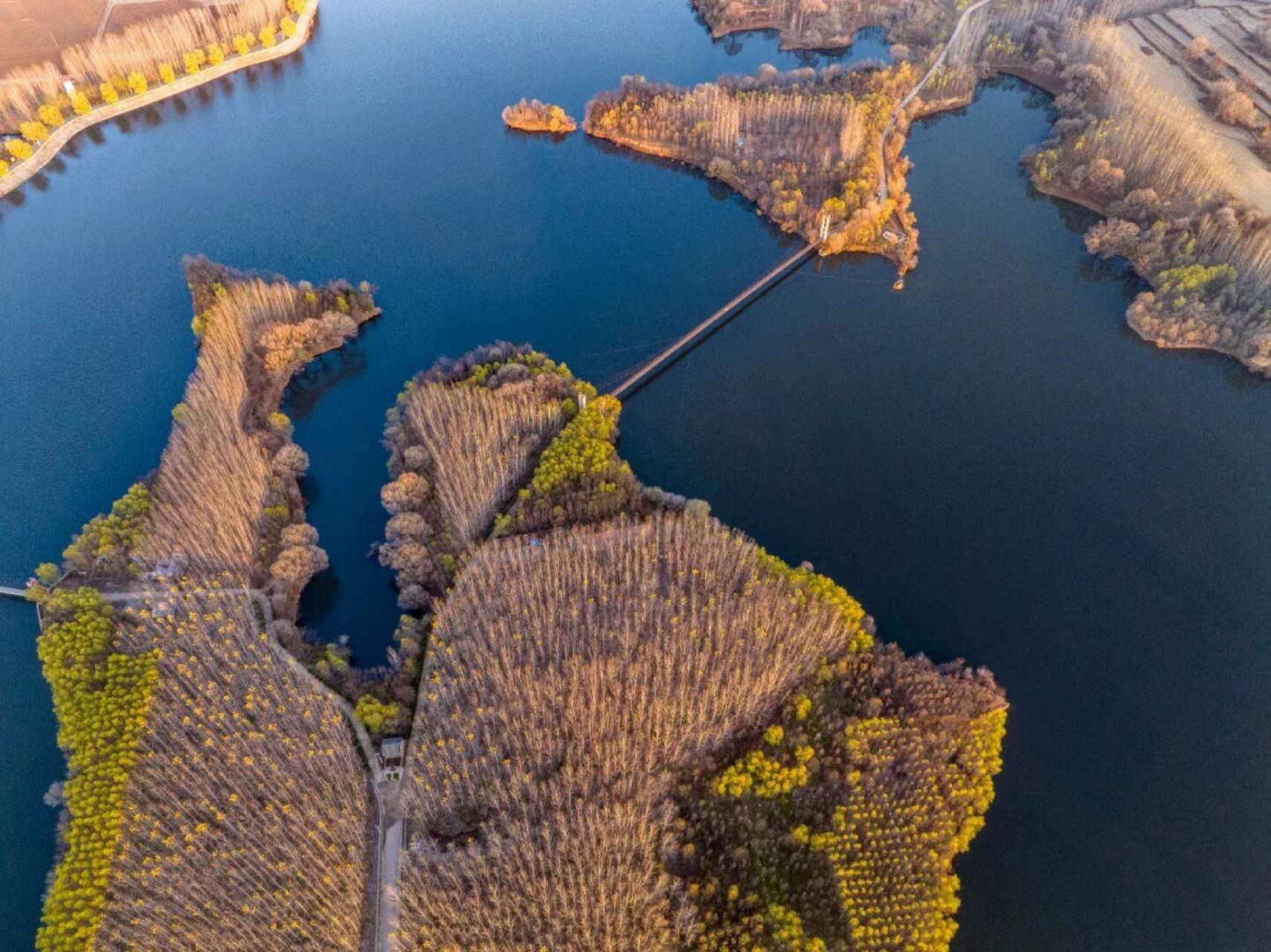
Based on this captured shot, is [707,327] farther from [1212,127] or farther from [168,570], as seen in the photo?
[1212,127]

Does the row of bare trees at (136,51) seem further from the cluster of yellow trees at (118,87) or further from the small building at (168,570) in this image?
the small building at (168,570)

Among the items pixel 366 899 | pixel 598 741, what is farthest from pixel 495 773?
pixel 366 899

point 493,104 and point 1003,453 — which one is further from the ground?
point 493,104

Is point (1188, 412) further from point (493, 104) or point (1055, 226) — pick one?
point (493, 104)

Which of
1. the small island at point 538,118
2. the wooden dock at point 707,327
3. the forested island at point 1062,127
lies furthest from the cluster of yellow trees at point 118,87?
the wooden dock at point 707,327

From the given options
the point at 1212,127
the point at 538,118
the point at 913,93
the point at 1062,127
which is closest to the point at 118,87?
the point at 538,118

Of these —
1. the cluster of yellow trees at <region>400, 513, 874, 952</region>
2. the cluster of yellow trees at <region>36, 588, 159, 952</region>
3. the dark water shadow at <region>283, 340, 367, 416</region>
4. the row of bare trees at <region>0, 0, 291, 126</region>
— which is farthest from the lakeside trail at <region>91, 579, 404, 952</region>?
the row of bare trees at <region>0, 0, 291, 126</region>
